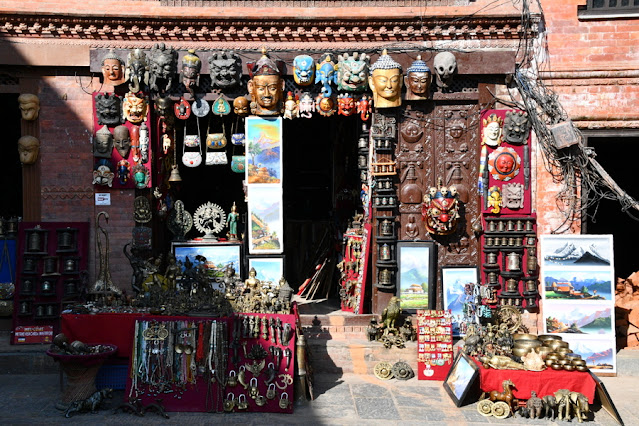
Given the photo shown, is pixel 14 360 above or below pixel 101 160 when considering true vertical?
below

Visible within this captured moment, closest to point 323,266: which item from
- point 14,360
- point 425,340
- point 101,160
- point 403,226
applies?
point 403,226

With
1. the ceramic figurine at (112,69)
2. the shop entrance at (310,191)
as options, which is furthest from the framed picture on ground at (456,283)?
the ceramic figurine at (112,69)

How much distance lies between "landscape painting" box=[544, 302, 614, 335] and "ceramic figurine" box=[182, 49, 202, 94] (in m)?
6.64

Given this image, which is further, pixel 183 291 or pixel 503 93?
pixel 503 93

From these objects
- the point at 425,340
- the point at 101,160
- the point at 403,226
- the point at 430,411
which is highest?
the point at 101,160

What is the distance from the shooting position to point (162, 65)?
10.8 meters

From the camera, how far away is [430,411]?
8859 millimetres

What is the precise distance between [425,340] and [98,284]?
16.8 feet

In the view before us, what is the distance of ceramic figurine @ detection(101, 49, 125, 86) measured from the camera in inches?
423

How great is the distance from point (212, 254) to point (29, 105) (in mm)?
3774

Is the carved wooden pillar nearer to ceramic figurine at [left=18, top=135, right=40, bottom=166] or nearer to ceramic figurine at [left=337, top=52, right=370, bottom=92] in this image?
ceramic figurine at [left=18, top=135, right=40, bottom=166]

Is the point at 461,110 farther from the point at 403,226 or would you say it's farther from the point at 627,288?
the point at 627,288

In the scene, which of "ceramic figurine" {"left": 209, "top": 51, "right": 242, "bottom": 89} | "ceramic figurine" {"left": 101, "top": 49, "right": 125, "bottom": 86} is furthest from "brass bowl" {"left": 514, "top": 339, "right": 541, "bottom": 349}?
"ceramic figurine" {"left": 101, "top": 49, "right": 125, "bottom": 86}

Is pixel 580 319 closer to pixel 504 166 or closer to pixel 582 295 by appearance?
pixel 582 295
